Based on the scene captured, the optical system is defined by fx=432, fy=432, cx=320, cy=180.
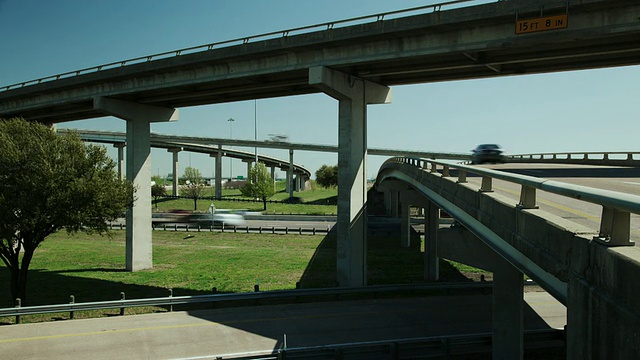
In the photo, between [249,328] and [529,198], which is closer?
[529,198]

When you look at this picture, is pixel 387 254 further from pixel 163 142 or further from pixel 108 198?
pixel 163 142

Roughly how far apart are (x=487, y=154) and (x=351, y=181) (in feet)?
38.5

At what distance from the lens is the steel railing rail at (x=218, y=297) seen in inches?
648

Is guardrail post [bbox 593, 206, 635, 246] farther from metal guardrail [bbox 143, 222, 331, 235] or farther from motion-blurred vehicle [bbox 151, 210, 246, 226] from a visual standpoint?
motion-blurred vehicle [bbox 151, 210, 246, 226]

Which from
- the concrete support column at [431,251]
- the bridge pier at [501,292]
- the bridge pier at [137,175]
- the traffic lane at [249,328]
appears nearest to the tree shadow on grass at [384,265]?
the concrete support column at [431,251]

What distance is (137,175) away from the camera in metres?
29.1

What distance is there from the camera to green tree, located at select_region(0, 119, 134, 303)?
741 inches

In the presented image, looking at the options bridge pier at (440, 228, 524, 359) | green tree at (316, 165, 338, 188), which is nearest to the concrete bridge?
green tree at (316, 165, 338, 188)

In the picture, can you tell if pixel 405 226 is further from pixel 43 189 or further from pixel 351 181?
pixel 43 189

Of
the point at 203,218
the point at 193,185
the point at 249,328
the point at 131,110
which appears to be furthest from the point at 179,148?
the point at 249,328

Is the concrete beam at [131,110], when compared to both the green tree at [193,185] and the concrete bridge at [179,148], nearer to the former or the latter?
the green tree at [193,185]

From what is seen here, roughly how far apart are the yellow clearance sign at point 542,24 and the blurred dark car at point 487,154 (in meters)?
13.0

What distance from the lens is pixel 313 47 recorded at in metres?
22.2

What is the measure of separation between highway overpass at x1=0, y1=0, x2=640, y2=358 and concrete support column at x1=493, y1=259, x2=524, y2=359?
401 inches
